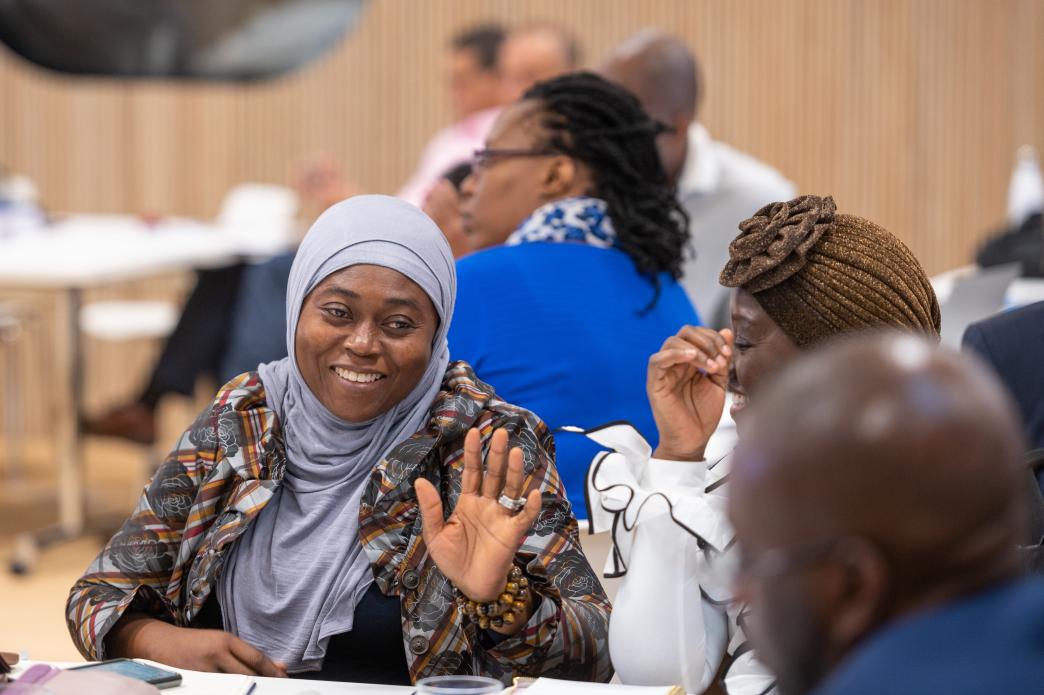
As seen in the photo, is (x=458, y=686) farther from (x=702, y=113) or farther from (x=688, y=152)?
(x=702, y=113)

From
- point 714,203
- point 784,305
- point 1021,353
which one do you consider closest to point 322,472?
point 784,305

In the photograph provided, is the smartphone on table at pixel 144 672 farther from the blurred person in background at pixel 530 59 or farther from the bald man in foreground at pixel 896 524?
the blurred person in background at pixel 530 59

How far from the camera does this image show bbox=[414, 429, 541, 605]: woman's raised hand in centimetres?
177

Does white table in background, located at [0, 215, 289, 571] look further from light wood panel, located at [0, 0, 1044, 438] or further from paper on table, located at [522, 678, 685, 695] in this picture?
paper on table, located at [522, 678, 685, 695]

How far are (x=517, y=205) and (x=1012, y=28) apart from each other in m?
4.48

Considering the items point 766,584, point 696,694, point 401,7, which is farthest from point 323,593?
point 401,7

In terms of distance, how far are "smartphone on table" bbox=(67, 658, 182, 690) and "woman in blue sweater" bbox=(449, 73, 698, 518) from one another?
85cm

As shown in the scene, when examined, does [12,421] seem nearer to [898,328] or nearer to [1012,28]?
[1012,28]

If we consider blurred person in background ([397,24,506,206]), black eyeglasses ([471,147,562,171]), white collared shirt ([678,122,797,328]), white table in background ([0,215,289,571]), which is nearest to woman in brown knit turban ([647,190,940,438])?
black eyeglasses ([471,147,562,171])

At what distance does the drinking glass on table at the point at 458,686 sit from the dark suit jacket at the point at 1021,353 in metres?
1.05

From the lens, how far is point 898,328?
6.09 ft

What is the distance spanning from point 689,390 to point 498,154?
45.8 inches

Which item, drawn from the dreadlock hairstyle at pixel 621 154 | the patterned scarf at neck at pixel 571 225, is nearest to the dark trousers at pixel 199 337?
the dreadlock hairstyle at pixel 621 154

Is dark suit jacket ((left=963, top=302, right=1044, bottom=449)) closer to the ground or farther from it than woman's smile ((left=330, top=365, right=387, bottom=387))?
closer to the ground
